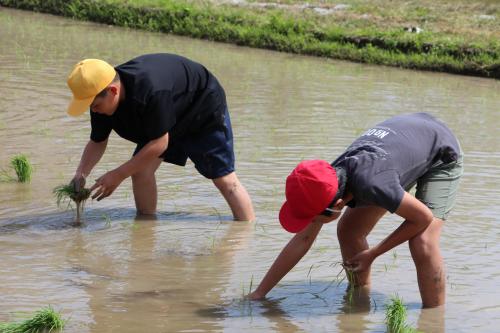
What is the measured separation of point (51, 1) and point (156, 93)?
11.7 m

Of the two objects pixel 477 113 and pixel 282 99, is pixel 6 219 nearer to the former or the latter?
pixel 282 99

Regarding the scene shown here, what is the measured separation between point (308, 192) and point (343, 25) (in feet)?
33.8

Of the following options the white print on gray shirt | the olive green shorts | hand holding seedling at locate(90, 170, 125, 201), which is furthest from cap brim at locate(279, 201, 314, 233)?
hand holding seedling at locate(90, 170, 125, 201)

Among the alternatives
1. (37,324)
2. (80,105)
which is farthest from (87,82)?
(37,324)

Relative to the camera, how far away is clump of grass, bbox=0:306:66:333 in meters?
4.41

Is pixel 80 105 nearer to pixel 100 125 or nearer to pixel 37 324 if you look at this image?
pixel 100 125

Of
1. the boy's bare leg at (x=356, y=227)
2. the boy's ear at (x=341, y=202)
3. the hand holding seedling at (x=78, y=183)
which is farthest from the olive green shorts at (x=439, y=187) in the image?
the hand holding seedling at (x=78, y=183)

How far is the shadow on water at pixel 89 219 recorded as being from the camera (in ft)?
20.5

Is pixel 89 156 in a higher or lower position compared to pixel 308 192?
lower

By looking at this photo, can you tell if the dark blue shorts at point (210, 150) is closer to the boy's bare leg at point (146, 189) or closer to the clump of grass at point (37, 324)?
the boy's bare leg at point (146, 189)

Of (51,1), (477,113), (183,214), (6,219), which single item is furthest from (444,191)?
(51,1)

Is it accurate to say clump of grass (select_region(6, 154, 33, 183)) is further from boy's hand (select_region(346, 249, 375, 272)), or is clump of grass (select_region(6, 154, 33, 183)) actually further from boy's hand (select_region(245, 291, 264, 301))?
boy's hand (select_region(346, 249, 375, 272))

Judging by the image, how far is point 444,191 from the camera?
482 centimetres

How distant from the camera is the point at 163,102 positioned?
5.45 metres
